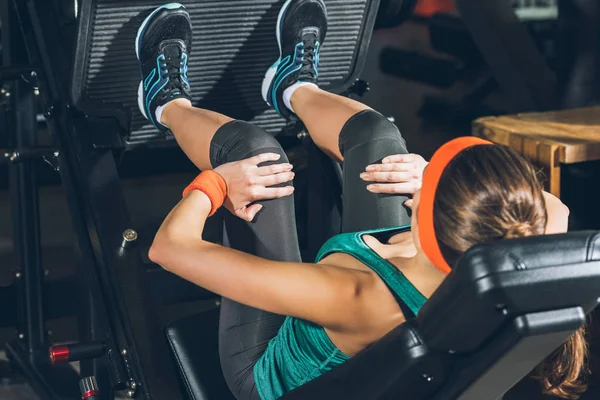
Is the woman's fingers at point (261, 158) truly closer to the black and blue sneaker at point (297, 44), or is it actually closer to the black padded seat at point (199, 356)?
the black padded seat at point (199, 356)

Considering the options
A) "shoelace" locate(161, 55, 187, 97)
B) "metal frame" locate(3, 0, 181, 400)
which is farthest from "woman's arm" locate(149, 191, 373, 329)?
"shoelace" locate(161, 55, 187, 97)

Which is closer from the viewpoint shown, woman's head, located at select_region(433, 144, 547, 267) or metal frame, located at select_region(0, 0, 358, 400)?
woman's head, located at select_region(433, 144, 547, 267)

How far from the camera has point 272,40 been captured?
2275 mm

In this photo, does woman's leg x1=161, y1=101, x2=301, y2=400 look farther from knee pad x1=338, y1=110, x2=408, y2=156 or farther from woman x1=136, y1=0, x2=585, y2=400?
knee pad x1=338, y1=110, x2=408, y2=156

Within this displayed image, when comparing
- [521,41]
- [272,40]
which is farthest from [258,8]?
[521,41]

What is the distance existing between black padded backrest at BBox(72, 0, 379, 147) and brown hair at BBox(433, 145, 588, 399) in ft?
3.35

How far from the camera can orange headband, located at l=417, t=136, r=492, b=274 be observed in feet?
4.26

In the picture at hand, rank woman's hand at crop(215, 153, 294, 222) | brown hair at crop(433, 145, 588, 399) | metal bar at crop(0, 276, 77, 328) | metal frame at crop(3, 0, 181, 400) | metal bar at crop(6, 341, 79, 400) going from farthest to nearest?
metal bar at crop(0, 276, 77, 328) < metal bar at crop(6, 341, 79, 400) < metal frame at crop(3, 0, 181, 400) < woman's hand at crop(215, 153, 294, 222) < brown hair at crop(433, 145, 588, 399)

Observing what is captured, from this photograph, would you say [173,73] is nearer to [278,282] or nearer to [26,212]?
[26,212]

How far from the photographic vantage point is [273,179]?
1705mm

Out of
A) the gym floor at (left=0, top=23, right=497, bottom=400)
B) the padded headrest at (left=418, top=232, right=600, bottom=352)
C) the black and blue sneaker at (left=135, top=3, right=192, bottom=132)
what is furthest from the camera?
the gym floor at (left=0, top=23, right=497, bottom=400)

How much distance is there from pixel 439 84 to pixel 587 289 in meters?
3.52

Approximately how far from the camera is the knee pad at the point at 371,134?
1832 mm

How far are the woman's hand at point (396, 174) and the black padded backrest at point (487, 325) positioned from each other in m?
0.49
